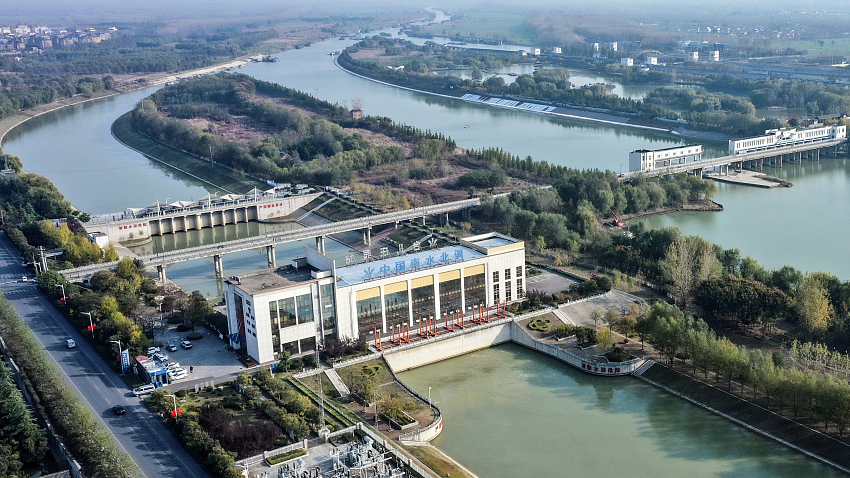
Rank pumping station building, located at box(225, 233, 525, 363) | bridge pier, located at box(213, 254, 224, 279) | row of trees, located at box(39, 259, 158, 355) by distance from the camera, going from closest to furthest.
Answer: pumping station building, located at box(225, 233, 525, 363), row of trees, located at box(39, 259, 158, 355), bridge pier, located at box(213, 254, 224, 279)

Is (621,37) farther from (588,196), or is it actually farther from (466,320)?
(466,320)

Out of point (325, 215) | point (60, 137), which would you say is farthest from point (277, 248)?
point (60, 137)

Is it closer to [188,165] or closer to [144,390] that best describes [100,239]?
[144,390]

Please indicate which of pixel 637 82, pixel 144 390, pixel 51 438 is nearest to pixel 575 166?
pixel 144 390

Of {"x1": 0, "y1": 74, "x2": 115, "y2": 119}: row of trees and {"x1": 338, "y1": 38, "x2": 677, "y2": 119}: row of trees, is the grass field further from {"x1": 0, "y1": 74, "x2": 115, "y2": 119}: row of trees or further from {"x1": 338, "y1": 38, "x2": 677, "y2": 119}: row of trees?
{"x1": 338, "y1": 38, "x2": 677, "y2": 119}: row of trees

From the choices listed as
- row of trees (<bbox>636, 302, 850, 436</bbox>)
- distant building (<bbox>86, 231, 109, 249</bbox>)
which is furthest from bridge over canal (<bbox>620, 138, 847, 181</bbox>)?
distant building (<bbox>86, 231, 109, 249</bbox>)
